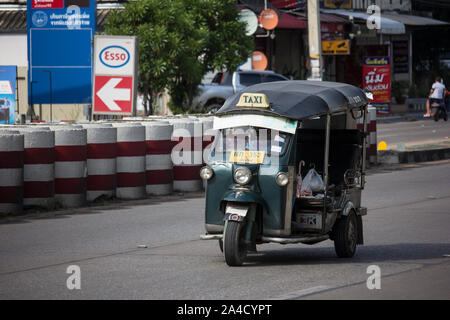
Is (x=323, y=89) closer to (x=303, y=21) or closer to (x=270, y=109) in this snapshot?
(x=270, y=109)

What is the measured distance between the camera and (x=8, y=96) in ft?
77.7

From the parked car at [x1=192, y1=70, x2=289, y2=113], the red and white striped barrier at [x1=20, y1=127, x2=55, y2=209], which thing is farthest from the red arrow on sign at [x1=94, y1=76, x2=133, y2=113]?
the parked car at [x1=192, y1=70, x2=289, y2=113]

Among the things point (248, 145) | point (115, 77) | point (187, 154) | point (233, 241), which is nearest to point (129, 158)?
point (187, 154)

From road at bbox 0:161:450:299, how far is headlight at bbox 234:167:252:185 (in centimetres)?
84

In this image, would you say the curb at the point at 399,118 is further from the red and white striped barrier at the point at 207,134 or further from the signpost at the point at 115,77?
the red and white striped barrier at the point at 207,134

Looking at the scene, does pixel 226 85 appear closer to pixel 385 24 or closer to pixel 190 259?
pixel 385 24

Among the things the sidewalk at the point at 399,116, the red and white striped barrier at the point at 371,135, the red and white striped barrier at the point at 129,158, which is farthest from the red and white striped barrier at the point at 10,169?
the sidewalk at the point at 399,116

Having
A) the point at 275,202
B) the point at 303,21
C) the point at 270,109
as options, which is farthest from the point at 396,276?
the point at 303,21

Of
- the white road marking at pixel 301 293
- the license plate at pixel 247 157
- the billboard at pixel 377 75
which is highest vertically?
the billboard at pixel 377 75

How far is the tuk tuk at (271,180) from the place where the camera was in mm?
9055

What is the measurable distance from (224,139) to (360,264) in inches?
72.3

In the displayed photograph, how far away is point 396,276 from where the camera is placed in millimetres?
8500

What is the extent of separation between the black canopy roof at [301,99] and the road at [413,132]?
43.1 ft

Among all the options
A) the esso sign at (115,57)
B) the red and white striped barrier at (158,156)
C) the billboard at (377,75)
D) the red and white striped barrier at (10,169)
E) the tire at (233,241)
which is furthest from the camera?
the billboard at (377,75)
